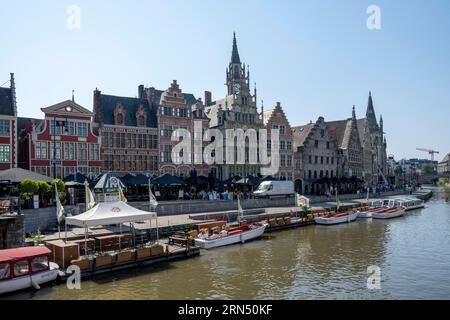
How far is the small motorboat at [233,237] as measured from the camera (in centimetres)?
2866

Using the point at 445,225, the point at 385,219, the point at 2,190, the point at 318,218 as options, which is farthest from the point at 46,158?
the point at 445,225

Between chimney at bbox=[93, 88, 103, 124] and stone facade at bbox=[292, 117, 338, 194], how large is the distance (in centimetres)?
3293

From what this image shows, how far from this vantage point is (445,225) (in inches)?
1615

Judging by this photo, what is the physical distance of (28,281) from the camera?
1878cm

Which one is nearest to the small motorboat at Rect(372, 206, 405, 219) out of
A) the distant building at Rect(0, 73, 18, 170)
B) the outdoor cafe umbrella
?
the outdoor cafe umbrella

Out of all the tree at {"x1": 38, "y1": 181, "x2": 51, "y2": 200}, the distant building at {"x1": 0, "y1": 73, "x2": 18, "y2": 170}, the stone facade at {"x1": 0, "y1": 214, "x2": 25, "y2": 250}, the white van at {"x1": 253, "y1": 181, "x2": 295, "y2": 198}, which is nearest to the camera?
the stone facade at {"x1": 0, "y1": 214, "x2": 25, "y2": 250}

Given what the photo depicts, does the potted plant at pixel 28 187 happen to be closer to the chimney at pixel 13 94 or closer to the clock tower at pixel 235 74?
the chimney at pixel 13 94

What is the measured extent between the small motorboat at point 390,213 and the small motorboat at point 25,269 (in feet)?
122

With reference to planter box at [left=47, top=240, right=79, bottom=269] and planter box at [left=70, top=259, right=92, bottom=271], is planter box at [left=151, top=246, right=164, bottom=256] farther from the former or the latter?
planter box at [left=47, top=240, right=79, bottom=269]

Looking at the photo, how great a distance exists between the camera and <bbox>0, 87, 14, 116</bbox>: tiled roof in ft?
129

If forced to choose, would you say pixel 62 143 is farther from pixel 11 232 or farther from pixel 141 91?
pixel 11 232

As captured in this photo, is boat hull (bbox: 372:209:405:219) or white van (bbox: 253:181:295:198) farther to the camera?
white van (bbox: 253:181:295:198)

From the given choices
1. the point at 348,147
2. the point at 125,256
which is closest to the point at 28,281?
the point at 125,256
